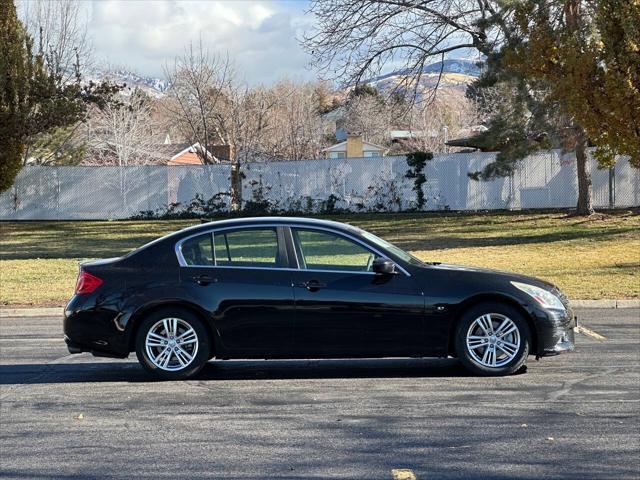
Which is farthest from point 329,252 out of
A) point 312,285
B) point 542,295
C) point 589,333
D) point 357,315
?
point 589,333

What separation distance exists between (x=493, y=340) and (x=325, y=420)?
215cm

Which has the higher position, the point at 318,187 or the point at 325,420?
the point at 318,187

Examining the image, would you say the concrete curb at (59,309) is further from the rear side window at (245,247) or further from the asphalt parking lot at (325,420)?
the rear side window at (245,247)

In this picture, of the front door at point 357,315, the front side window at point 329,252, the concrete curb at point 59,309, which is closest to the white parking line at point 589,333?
the concrete curb at point 59,309

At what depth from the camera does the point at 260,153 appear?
53.2 meters

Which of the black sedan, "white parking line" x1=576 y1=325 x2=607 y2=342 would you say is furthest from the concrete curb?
the black sedan

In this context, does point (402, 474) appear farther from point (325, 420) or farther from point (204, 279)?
point (204, 279)

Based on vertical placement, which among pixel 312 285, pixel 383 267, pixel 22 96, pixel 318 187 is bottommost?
pixel 312 285

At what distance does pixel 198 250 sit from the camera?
851cm

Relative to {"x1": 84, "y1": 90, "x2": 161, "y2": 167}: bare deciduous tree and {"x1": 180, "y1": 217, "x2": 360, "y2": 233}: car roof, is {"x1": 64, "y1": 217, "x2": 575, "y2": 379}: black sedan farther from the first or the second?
{"x1": 84, "y1": 90, "x2": 161, "y2": 167}: bare deciduous tree

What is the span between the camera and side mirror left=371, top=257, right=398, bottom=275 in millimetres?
8156

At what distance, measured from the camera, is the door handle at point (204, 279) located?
8.28 meters

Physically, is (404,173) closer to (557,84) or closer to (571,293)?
(557,84)

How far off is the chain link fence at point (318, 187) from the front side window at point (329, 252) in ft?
85.4
